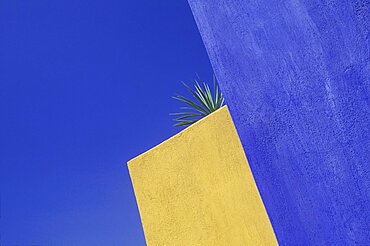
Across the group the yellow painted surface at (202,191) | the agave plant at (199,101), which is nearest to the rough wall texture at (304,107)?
the yellow painted surface at (202,191)

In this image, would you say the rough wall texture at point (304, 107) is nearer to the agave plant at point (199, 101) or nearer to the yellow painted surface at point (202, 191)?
the yellow painted surface at point (202, 191)

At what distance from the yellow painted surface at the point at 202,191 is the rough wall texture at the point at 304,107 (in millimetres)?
1069

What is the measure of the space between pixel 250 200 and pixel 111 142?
A: 12200 mm

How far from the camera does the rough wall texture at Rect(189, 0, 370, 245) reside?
6.40 ft

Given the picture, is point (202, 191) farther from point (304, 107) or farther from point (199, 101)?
point (199, 101)

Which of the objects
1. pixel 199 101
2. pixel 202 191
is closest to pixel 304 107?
pixel 202 191

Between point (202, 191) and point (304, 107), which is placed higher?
point (202, 191)

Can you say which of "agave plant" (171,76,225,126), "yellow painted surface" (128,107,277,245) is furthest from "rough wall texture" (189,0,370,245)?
"agave plant" (171,76,225,126)

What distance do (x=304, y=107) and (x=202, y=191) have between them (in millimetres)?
1723

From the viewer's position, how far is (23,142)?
15.5 m

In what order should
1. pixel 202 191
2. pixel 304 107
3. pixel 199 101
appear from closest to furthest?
1. pixel 304 107
2. pixel 202 191
3. pixel 199 101

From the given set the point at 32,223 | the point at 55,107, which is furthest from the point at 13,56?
the point at 32,223

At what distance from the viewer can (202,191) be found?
3.70 metres

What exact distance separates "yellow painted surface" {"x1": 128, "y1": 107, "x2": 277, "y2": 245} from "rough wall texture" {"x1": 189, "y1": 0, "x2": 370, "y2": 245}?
42.1 inches
